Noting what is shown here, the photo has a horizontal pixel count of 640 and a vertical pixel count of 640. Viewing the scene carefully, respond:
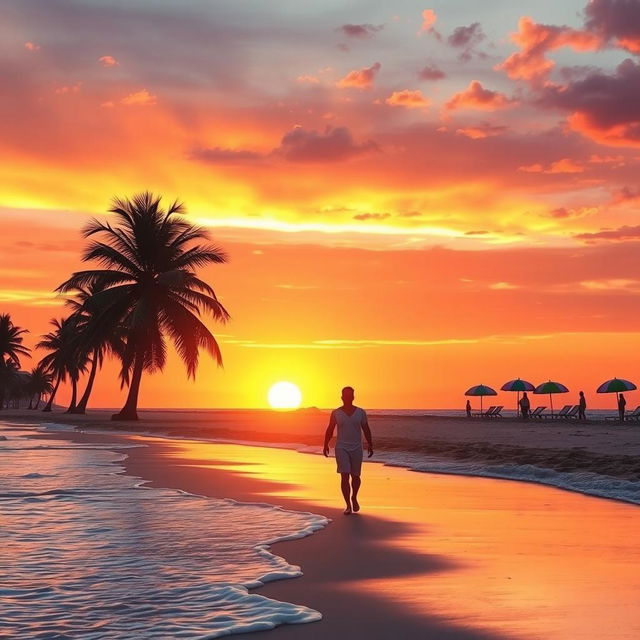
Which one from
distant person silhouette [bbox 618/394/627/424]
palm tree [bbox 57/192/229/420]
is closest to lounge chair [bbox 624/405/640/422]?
distant person silhouette [bbox 618/394/627/424]

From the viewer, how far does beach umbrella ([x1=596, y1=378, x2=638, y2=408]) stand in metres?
54.5

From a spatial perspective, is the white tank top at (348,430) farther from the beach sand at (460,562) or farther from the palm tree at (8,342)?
the palm tree at (8,342)

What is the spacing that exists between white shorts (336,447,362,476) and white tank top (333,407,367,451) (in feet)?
0.20

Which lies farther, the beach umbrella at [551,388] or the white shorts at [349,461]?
the beach umbrella at [551,388]

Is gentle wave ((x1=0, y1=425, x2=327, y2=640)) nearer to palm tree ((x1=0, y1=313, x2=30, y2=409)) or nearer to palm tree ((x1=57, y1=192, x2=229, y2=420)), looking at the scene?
palm tree ((x1=57, y1=192, x2=229, y2=420))

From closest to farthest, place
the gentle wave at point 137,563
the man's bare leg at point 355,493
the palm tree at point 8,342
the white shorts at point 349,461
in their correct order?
the gentle wave at point 137,563, the man's bare leg at point 355,493, the white shorts at point 349,461, the palm tree at point 8,342

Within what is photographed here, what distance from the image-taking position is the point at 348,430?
540 inches

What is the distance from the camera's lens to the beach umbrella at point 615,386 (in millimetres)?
54531

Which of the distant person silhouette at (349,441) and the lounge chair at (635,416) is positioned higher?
the lounge chair at (635,416)

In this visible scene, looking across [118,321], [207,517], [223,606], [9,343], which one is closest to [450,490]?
[207,517]

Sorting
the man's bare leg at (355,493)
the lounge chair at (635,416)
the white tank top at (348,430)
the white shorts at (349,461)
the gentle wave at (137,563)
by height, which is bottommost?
the gentle wave at (137,563)

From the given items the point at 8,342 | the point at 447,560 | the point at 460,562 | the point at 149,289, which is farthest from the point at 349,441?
the point at 8,342

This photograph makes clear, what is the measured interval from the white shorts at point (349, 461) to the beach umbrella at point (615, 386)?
43894 mm

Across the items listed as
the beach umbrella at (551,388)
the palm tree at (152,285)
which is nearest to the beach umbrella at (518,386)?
the beach umbrella at (551,388)
